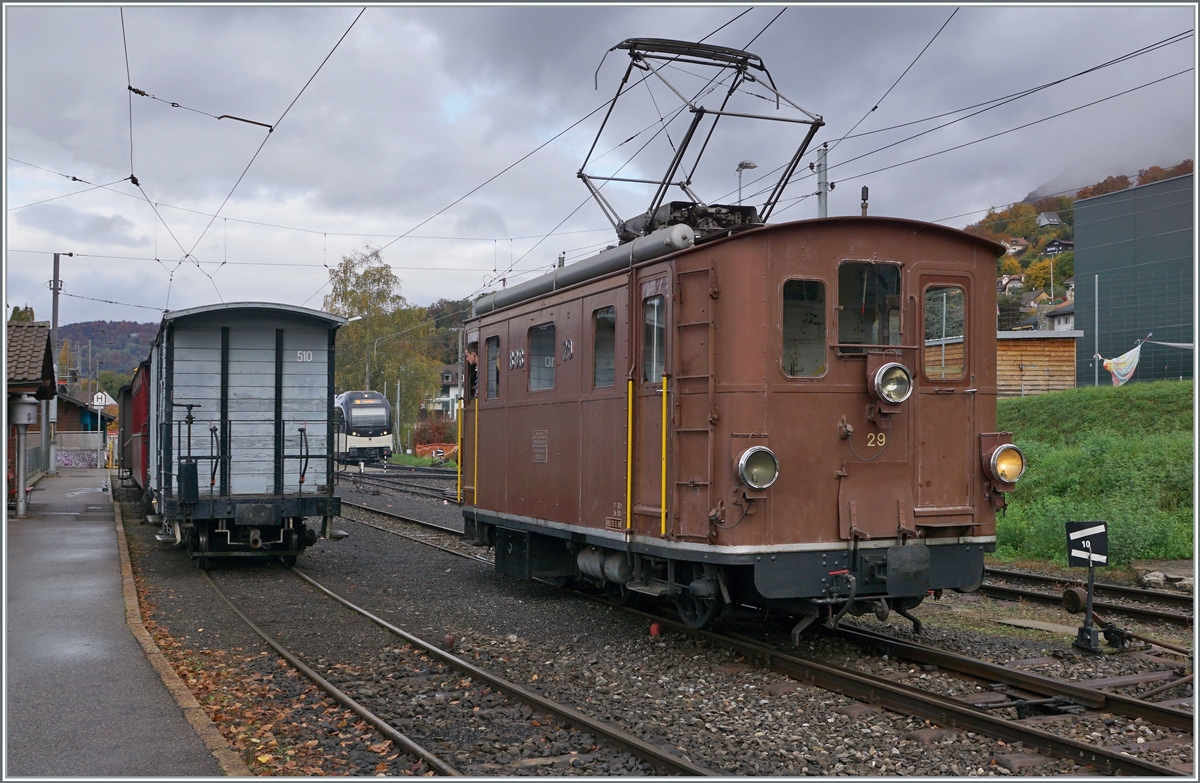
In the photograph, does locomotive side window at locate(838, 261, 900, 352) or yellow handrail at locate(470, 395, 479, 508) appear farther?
yellow handrail at locate(470, 395, 479, 508)

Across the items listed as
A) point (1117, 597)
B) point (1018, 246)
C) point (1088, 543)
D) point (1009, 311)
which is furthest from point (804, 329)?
point (1018, 246)

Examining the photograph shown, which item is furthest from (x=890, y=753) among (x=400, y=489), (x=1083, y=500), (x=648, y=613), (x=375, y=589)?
(x=400, y=489)

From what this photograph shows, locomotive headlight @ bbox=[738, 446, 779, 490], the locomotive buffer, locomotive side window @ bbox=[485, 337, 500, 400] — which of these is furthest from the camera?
locomotive side window @ bbox=[485, 337, 500, 400]

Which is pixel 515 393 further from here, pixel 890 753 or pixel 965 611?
→ pixel 890 753

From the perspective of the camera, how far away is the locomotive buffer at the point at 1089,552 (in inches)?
320

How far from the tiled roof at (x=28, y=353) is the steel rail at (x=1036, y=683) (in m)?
16.1

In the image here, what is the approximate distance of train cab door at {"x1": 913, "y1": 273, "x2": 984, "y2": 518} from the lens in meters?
8.24

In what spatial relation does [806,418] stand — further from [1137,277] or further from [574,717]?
[1137,277]

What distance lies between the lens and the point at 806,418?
7.99 m

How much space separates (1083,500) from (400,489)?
2014 centimetres

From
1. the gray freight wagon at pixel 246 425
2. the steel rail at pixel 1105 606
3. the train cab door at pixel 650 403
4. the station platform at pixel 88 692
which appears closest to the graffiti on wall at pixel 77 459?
the gray freight wagon at pixel 246 425

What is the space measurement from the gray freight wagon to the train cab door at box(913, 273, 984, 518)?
29.1 ft

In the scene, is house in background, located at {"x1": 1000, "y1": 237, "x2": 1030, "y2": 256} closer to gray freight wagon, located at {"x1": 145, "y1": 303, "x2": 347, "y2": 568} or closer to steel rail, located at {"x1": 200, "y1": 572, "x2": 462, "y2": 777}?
gray freight wagon, located at {"x1": 145, "y1": 303, "x2": 347, "y2": 568}

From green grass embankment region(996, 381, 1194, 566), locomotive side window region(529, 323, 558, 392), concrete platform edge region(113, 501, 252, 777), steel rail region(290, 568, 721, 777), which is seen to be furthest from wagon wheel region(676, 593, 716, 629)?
green grass embankment region(996, 381, 1194, 566)
